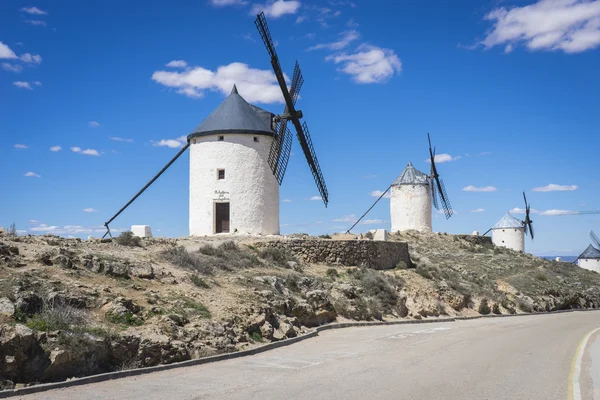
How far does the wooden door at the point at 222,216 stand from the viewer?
2747 cm

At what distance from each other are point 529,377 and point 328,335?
23.2 ft

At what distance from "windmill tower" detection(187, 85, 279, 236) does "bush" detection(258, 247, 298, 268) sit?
4.38 m

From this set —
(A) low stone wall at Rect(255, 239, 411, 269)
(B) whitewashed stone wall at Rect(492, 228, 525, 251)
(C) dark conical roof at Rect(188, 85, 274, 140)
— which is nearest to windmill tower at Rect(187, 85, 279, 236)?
(C) dark conical roof at Rect(188, 85, 274, 140)

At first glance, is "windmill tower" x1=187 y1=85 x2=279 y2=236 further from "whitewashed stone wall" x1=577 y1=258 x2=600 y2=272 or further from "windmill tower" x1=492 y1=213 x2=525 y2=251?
"whitewashed stone wall" x1=577 y1=258 x2=600 y2=272

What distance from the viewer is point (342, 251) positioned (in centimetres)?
2541

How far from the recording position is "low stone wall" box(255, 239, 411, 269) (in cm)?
2420

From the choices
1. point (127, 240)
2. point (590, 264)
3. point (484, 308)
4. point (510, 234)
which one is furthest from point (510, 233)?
point (127, 240)

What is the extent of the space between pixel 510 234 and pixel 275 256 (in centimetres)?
4021

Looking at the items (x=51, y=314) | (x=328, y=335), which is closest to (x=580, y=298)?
(x=328, y=335)

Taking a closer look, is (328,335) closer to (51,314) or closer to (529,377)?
(529,377)

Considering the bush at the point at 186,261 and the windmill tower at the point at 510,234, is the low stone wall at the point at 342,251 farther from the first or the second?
the windmill tower at the point at 510,234

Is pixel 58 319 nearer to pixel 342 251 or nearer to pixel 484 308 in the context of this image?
pixel 342 251

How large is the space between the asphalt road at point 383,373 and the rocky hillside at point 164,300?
2.11ft

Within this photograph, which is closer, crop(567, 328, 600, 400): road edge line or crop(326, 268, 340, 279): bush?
crop(567, 328, 600, 400): road edge line
